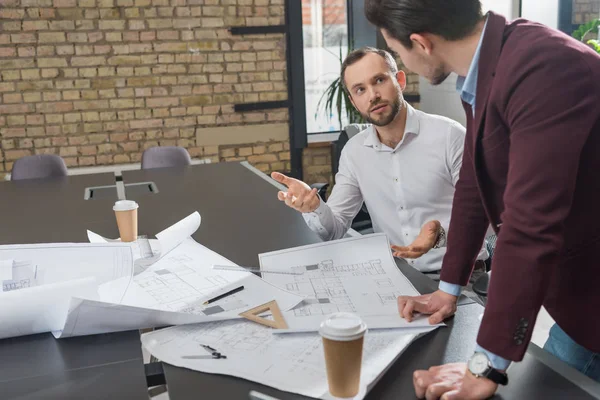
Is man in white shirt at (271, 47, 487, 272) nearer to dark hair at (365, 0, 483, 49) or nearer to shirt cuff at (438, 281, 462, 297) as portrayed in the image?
shirt cuff at (438, 281, 462, 297)

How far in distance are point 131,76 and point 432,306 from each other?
4.15 metres

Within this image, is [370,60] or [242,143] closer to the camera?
[370,60]

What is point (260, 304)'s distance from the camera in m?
1.30

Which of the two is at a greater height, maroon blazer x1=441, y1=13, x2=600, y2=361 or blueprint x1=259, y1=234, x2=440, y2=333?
maroon blazer x1=441, y1=13, x2=600, y2=361

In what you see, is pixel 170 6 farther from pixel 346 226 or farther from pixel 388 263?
pixel 388 263

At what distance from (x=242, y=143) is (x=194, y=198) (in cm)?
256

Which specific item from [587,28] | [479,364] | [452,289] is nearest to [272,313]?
[452,289]

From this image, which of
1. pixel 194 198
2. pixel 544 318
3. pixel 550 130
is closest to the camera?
pixel 550 130

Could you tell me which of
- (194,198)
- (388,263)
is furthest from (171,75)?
(388,263)

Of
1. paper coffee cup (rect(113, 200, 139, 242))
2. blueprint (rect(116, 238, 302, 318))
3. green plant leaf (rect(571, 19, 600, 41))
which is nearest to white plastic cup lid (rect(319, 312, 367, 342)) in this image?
blueprint (rect(116, 238, 302, 318))

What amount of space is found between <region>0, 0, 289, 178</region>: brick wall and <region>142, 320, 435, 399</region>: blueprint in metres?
4.00

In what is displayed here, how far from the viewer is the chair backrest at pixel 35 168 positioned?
3742 millimetres

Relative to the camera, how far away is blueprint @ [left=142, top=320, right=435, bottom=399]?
3.24 feet

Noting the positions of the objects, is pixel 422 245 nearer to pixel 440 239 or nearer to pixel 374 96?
pixel 440 239
